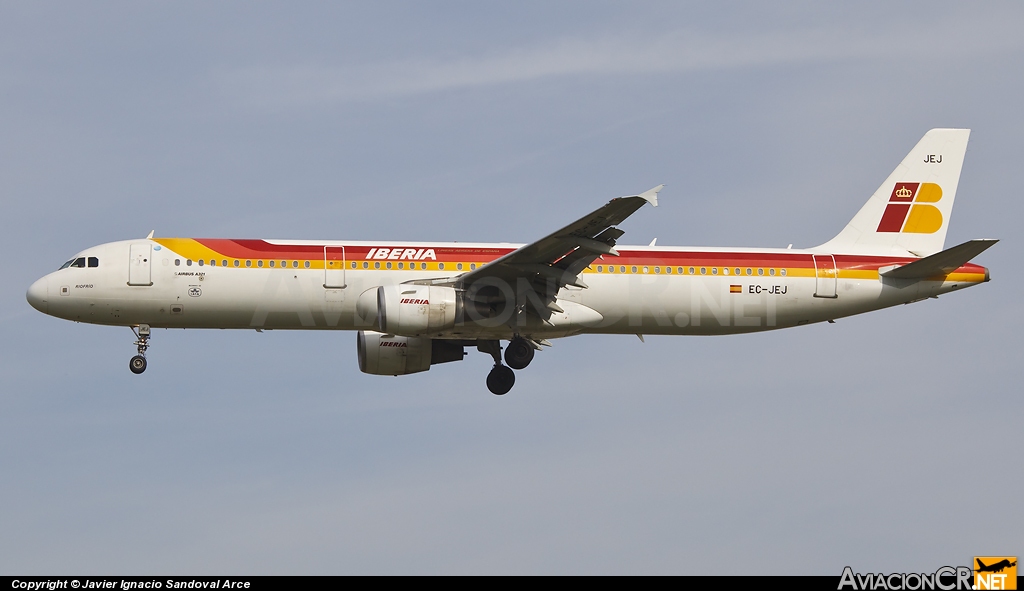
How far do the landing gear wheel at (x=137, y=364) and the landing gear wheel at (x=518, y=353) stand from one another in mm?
10105

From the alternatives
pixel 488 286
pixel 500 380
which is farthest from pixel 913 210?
pixel 488 286

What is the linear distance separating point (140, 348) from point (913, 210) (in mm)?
22980

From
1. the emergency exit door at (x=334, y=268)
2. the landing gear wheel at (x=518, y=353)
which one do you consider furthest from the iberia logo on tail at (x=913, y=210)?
the emergency exit door at (x=334, y=268)

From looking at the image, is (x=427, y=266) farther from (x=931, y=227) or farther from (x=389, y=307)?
(x=931, y=227)

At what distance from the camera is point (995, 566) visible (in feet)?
102

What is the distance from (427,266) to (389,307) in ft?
8.12

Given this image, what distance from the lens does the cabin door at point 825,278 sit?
39.9 meters

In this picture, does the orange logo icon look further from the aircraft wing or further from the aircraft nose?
the aircraft nose

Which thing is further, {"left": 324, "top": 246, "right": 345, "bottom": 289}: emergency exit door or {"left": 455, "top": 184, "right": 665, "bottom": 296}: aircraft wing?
{"left": 324, "top": 246, "right": 345, "bottom": 289}: emergency exit door

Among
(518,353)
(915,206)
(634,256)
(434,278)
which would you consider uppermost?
(915,206)

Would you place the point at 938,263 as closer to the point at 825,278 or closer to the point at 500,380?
the point at 825,278

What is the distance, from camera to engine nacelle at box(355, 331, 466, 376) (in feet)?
136

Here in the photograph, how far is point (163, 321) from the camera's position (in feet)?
126

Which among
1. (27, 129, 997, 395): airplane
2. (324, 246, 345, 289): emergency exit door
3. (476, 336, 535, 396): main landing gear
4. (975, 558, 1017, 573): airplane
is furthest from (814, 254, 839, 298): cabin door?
(324, 246, 345, 289): emergency exit door
